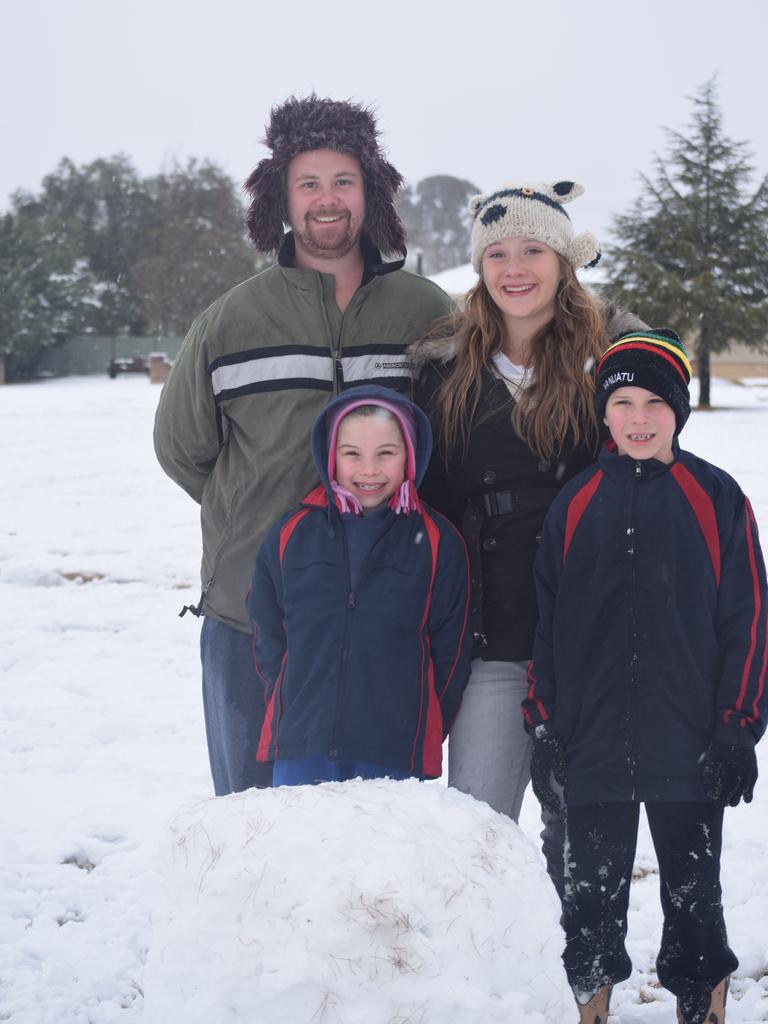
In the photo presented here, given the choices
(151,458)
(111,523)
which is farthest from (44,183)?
(111,523)

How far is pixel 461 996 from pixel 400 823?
1.10ft

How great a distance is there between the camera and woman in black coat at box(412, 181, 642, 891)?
278 centimetres

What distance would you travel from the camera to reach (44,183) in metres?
53.8

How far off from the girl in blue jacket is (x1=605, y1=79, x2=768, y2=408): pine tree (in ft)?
85.6

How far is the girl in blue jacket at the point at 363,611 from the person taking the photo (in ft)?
8.43

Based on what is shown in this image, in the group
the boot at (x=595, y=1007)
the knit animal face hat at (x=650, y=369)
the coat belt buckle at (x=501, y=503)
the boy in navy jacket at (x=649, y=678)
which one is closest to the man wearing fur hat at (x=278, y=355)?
the coat belt buckle at (x=501, y=503)

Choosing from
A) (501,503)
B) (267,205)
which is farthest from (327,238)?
(501,503)

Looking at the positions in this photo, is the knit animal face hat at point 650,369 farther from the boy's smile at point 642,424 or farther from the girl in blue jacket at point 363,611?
the girl in blue jacket at point 363,611

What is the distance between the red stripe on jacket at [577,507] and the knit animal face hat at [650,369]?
0.82ft

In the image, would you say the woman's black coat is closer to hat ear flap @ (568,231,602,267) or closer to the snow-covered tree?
hat ear flap @ (568,231,602,267)

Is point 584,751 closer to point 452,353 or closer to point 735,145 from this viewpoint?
point 452,353

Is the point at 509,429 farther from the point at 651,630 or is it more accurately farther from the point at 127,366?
the point at 127,366

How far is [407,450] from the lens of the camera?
9.14 feet

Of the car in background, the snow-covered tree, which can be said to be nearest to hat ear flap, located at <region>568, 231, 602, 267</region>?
the car in background
